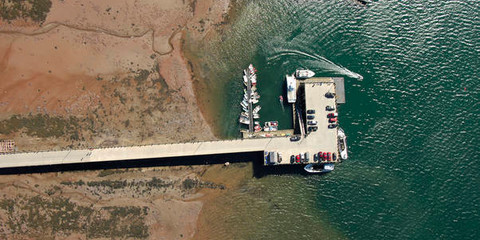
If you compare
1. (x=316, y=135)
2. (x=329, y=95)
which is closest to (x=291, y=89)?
(x=329, y=95)

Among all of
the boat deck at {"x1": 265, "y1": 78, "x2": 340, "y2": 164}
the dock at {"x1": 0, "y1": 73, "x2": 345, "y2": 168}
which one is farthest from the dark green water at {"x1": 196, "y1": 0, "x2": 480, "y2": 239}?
the boat deck at {"x1": 265, "y1": 78, "x2": 340, "y2": 164}

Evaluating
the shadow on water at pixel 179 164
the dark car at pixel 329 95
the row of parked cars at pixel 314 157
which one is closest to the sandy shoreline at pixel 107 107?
the shadow on water at pixel 179 164

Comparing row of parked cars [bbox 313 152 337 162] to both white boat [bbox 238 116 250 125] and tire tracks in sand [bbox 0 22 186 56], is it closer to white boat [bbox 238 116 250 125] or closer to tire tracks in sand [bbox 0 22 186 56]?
white boat [bbox 238 116 250 125]

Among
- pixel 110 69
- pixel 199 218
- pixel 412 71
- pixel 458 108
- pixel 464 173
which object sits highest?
A: pixel 110 69

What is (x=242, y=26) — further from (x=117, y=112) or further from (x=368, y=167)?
(x=368, y=167)

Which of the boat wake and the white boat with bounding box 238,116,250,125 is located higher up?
the boat wake

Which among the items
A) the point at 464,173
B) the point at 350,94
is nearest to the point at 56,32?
the point at 350,94

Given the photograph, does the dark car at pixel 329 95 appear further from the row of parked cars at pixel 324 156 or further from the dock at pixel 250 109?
the dock at pixel 250 109
